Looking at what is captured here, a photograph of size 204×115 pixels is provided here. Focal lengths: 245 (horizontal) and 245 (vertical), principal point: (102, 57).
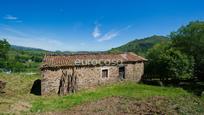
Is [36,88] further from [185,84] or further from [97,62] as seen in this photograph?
[185,84]

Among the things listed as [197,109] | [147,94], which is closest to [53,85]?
[147,94]

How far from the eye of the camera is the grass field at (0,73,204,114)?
1639cm

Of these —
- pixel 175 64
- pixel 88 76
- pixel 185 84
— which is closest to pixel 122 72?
pixel 88 76

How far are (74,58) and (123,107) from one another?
10.7 m

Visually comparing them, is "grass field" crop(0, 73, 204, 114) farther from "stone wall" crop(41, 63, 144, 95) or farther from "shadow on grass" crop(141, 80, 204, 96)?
"shadow on grass" crop(141, 80, 204, 96)

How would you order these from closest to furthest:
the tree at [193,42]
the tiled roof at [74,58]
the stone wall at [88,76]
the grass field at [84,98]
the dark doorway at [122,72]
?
the grass field at [84,98]
the stone wall at [88,76]
the tiled roof at [74,58]
the dark doorway at [122,72]
the tree at [193,42]

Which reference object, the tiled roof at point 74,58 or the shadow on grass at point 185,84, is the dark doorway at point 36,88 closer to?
the tiled roof at point 74,58

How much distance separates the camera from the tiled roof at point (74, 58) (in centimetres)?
2344

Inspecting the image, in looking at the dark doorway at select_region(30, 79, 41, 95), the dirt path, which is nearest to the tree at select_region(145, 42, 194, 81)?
the dirt path

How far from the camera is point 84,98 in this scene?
20.2 metres

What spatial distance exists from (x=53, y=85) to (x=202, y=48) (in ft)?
53.8

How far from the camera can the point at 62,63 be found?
23.7m

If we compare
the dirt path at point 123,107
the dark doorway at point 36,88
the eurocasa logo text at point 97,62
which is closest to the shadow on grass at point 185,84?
the eurocasa logo text at point 97,62

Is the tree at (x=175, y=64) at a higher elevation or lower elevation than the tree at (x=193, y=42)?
lower
